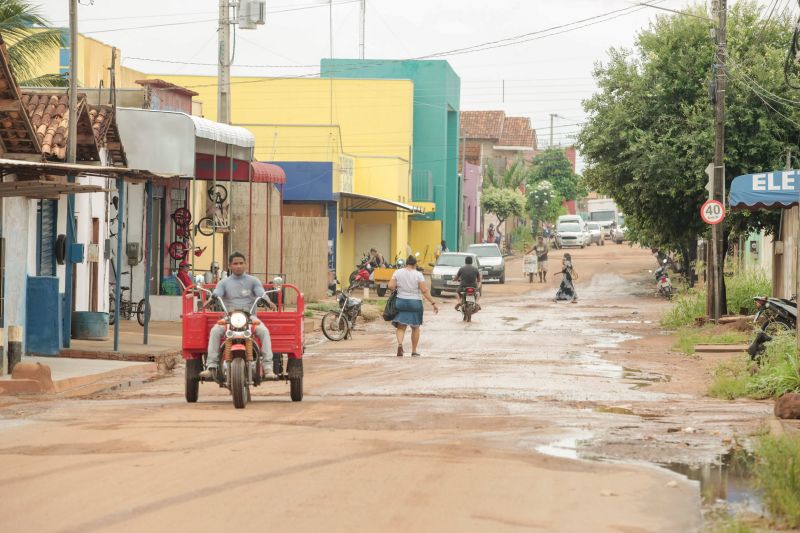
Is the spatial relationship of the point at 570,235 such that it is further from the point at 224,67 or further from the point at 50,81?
the point at 224,67

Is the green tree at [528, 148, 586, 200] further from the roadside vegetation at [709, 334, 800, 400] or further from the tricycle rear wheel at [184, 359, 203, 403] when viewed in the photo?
the tricycle rear wheel at [184, 359, 203, 403]

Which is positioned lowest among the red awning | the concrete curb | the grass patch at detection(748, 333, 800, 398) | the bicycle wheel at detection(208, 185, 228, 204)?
the concrete curb

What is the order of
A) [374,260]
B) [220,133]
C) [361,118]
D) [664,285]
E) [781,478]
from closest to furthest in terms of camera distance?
1. [781,478]
2. [220,133]
3. [374,260]
4. [664,285]
5. [361,118]

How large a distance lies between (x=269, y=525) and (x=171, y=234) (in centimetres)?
2387

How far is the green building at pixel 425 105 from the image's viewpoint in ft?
217

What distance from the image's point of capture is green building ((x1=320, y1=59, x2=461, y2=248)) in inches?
2600

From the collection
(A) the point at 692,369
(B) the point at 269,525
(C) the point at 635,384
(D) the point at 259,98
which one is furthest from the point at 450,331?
(D) the point at 259,98

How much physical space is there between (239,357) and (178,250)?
668 inches

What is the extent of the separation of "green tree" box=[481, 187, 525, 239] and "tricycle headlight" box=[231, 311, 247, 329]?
6992 centimetres

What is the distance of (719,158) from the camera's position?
29172 mm

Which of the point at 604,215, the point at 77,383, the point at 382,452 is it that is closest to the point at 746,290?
the point at 77,383

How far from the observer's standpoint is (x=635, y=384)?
1814 cm

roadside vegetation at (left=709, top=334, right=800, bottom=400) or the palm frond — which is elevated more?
the palm frond

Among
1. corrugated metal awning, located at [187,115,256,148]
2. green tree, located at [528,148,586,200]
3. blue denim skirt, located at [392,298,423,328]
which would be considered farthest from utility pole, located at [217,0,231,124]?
green tree, located at [528,148,586,200]
